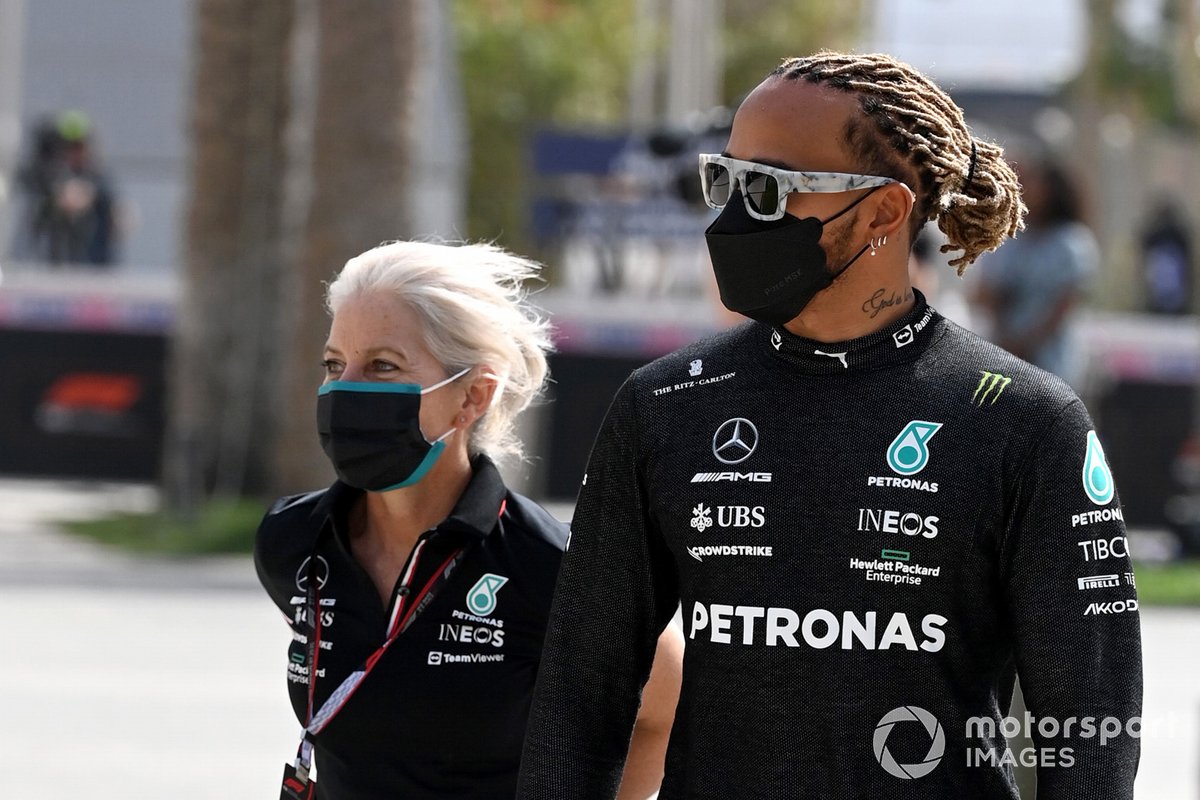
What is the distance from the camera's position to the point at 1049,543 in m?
2.24

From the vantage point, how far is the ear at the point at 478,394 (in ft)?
11.1

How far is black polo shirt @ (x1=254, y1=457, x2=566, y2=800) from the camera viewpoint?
3070 mm


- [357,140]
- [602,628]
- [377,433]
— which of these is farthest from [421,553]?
[357,140]

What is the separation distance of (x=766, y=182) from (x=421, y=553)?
1.07 meters

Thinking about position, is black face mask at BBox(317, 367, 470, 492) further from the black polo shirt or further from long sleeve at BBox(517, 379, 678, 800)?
long sleeve at BBox(517, 379, 678, 800)

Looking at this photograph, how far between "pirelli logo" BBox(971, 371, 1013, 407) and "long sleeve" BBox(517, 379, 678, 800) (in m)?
0.43

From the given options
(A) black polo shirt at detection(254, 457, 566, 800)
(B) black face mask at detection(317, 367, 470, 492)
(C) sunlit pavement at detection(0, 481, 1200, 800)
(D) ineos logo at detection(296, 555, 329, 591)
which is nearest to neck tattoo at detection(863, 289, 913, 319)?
(A) black polo shirt at detection(254, 457, 566, 800)

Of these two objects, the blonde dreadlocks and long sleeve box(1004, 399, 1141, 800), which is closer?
long sleeve box(1004, 399, 1141, 800)

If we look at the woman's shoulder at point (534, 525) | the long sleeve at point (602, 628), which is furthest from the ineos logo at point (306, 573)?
the long sleeve at point (602, 628)

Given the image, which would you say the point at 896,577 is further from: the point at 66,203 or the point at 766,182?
the point at 66,203

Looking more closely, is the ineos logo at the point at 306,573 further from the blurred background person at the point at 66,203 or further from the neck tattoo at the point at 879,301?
the blurred background person at the point at 66,203

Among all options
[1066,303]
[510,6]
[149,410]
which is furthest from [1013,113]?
[1066,303]

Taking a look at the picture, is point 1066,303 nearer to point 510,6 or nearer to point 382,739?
point 382,739

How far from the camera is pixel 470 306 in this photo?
131 inches
